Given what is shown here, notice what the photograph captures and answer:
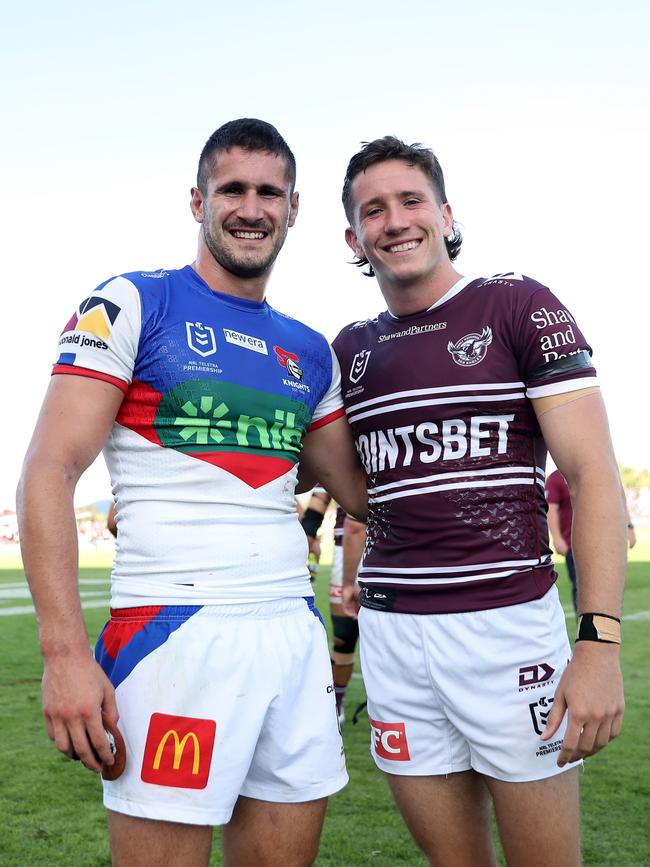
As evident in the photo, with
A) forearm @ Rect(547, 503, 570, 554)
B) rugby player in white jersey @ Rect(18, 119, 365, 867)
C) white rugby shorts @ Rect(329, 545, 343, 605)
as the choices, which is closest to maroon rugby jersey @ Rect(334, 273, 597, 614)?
rugby player in white jersey @ Rect(18, 119, 365, 867)

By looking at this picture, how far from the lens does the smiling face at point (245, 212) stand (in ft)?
8.72

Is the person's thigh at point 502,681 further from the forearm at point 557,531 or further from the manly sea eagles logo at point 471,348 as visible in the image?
the forearm at point 557,531

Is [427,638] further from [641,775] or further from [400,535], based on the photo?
[641,775]

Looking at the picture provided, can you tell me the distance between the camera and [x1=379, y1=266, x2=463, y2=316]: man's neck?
2.90m

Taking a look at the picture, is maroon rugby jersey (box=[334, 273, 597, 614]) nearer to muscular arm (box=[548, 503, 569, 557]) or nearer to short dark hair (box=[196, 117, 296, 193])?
short dark hair (box=[196, 117, 296, 193])

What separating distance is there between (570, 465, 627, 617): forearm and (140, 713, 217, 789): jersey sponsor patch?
3.49 ft

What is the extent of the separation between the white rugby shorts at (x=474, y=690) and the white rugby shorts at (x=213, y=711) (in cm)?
32

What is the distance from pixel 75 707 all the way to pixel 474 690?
1146 mm

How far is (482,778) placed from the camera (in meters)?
2.65

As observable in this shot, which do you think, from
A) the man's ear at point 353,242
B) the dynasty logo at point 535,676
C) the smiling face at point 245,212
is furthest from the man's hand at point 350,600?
the smiling face at point 245,212

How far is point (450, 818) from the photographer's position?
257 cm

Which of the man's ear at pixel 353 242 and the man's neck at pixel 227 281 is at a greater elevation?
the man's ear at pixel 353 242

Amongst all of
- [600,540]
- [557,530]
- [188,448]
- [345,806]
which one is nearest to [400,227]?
[188,448]

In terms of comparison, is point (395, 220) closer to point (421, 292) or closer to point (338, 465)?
point (421, 292)
